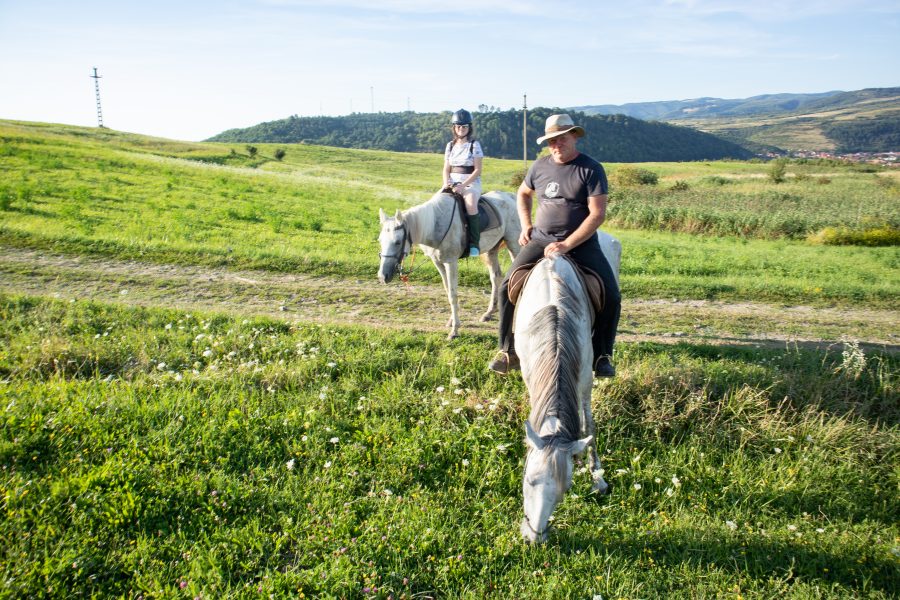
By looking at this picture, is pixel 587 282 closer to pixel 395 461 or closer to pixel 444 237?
pixel 395 461

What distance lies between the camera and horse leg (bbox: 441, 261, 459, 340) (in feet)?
26.7

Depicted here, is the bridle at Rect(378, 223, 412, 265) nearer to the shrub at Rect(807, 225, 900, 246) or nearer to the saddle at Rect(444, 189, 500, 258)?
the saddle at Rect(444, 189, 500, 258)

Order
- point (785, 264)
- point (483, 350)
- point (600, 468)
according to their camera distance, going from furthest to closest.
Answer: point (785, 264) < point (483, 350) < point (600, 468)

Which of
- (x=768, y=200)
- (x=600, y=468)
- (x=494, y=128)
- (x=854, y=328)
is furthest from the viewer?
(x=494, y=128)

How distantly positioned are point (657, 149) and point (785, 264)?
384 ft

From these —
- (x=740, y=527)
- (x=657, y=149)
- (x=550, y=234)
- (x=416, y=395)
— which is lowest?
(x=740, y=527)

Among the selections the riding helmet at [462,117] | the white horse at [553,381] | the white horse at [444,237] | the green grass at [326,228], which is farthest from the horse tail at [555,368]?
the green grass at [326,228]

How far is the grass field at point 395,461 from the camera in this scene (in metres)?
3.63

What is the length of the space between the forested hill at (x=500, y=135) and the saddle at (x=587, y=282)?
92.1 meters

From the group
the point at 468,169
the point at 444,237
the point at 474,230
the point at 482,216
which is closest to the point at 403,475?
the point at 444,237

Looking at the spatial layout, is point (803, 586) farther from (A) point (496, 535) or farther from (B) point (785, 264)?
(B) point (785, 264)

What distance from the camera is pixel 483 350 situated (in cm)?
730

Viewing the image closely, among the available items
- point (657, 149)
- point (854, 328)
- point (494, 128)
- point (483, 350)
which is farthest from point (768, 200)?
point (657, 149)

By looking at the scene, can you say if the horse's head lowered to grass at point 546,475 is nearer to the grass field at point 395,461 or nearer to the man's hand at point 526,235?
the grass field at point 395,461
